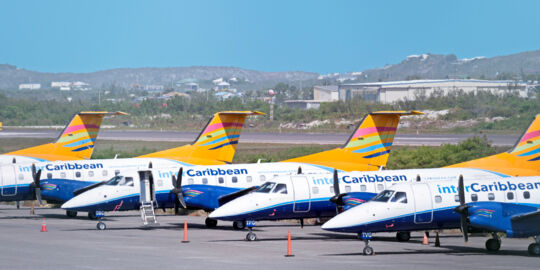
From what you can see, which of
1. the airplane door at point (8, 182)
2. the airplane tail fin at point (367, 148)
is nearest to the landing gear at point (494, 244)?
the airplane tail fin at point (367, 148)

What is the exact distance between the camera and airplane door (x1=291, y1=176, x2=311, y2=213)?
98.5 feet

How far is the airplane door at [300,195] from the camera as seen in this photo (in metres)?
30.0

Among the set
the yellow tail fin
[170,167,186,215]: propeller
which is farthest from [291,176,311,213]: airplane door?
the yellow tail fin

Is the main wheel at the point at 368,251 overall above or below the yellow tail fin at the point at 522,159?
below

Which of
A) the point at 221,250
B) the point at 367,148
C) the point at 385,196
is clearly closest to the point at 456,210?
the point at 385,196

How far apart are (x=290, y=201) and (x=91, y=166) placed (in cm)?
1289

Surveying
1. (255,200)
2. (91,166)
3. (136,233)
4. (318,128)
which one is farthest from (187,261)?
(318,128)

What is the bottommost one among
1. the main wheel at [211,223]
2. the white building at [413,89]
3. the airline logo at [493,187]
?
the main wheel at [211,223]

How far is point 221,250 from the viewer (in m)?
25.9

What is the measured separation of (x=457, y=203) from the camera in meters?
26.4

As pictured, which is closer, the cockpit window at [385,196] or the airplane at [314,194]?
the cockpit window at [385,196]

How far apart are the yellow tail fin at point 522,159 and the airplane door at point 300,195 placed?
7.74 metres

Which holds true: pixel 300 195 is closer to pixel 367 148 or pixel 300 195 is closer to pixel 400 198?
pixel 400 198

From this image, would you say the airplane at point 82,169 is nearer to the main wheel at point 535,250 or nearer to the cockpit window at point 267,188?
the cockpit window at point 267,188
